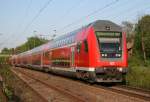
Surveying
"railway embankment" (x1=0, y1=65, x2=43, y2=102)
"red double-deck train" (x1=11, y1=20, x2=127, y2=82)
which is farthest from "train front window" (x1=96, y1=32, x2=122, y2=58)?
"railway embankment" (x1=0, y1=65, x2=43, y2=102)

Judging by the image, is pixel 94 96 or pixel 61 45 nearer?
pixel 94 96

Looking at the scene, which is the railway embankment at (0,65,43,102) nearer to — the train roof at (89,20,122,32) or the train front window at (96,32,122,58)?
the train front window at (96,32,122,58)

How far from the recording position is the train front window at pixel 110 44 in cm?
1838

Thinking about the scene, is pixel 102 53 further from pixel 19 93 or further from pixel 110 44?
pixel 19 93

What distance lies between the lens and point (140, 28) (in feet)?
227

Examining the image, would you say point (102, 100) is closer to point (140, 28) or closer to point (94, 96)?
point (94, 96)

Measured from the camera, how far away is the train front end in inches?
714

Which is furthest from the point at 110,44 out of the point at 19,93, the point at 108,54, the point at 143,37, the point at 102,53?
the point at 143,37

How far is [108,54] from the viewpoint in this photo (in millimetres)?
18375

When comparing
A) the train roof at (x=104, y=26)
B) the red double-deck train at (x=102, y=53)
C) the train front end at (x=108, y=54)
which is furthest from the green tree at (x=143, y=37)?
the train front end at (x=108, y=54)

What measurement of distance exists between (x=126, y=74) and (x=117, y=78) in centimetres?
145

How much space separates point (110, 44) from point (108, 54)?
0.56m

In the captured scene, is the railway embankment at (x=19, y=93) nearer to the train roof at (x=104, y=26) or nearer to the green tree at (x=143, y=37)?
the train roof at (x=104, y=26)

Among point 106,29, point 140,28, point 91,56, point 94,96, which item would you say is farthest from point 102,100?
point 140,28
